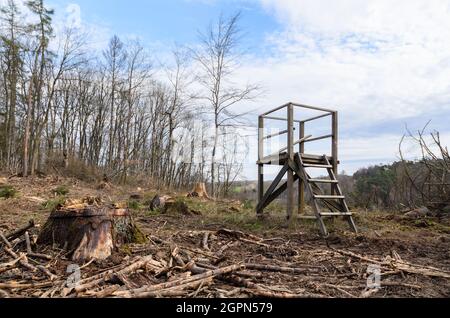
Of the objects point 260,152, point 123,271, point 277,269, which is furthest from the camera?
point 260,152

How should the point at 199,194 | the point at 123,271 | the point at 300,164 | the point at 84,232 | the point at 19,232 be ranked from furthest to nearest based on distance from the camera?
the point at 199,194, the point at 300,164, the point at 19,232, the point at 84,232, the point at 123,271

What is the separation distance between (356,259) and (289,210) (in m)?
3.59

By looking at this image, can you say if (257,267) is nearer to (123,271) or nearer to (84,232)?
(123,271)

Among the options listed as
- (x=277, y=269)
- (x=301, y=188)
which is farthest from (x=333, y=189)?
(x=277, y=269)

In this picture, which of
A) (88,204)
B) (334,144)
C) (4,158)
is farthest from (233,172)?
(88,204)

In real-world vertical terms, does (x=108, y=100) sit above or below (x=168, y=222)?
above

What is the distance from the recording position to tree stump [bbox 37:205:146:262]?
449 cm

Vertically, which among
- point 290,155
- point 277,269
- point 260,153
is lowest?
point 277,269

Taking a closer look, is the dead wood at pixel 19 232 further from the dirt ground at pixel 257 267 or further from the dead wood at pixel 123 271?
the dead wood at pixel 123 271

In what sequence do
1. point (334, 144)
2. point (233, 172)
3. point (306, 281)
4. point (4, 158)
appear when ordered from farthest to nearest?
point (233, 172) → point (4, 158) → point (334, 144) → point (306, 281)

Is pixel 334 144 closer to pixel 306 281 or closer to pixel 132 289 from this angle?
pixel 306 281

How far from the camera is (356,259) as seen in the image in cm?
508

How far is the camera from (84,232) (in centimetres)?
458

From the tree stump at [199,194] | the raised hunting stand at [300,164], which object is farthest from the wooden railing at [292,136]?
the tree stump at [199,194]
